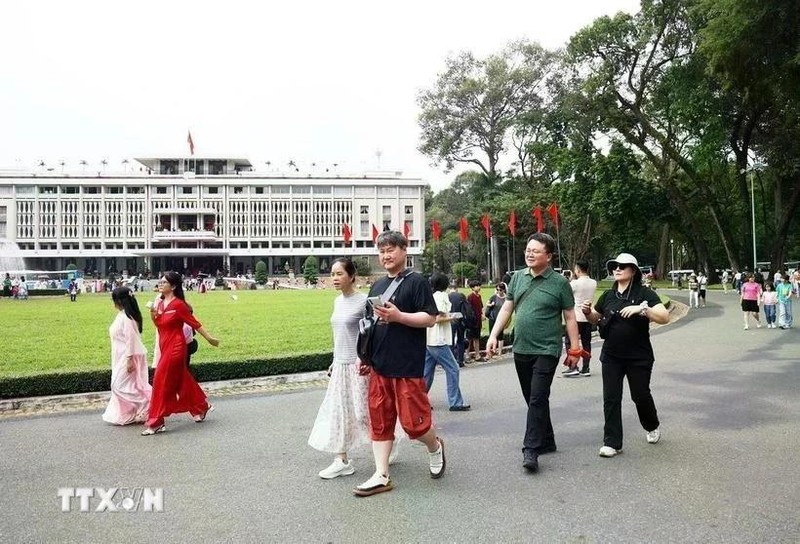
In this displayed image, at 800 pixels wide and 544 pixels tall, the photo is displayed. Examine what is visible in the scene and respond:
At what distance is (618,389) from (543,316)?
94 cm

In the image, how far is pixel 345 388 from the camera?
4.72 meters

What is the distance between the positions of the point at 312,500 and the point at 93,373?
240 inches

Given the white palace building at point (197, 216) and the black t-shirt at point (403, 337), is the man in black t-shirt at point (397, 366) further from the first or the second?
the white palace building at point (197, 216)

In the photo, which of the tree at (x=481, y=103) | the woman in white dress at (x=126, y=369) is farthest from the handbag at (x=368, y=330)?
the tree at (x=481, y=103)

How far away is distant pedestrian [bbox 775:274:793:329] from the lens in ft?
51.1

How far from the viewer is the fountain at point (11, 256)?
3052 inches

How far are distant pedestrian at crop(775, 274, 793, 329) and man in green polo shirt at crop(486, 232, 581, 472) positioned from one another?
13.2 meters

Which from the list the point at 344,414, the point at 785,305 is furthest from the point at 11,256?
the point at 344,414

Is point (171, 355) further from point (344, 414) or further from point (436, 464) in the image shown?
point (436, 464)

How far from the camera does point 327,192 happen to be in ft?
297

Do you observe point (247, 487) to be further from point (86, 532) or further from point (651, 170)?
point (651, 170)

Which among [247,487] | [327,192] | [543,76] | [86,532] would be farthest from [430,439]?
[327,192]

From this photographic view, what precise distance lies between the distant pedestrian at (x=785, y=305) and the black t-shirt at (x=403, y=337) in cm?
1459

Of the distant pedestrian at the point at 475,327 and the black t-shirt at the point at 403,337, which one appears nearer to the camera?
the black t-shirt at the point at 403,337
